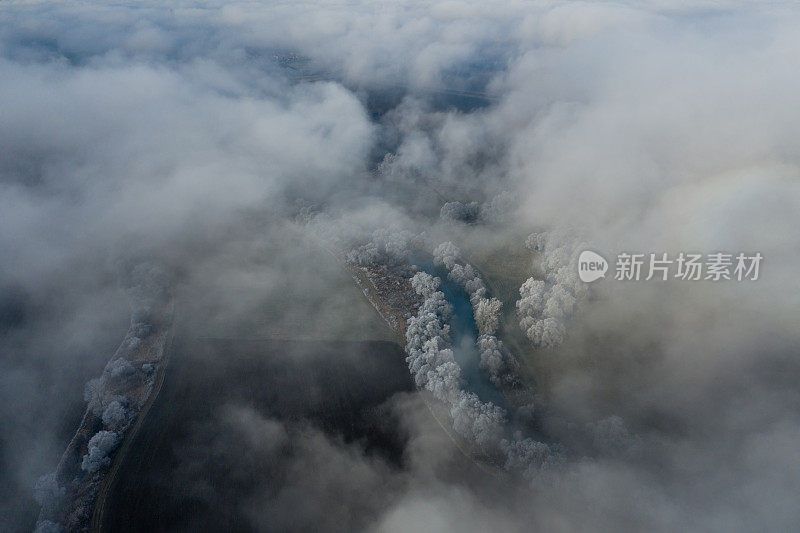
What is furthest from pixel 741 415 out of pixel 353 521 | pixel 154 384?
pixel 154 384

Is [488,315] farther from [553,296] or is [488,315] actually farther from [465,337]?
[553,296]

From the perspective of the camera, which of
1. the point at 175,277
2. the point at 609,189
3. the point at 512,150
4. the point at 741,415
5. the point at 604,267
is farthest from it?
the point at 512,150

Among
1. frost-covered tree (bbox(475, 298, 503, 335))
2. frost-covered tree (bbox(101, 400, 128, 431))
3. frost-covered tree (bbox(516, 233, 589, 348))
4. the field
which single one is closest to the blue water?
frost-covered tree (bbox(475, 298, 503, 335))

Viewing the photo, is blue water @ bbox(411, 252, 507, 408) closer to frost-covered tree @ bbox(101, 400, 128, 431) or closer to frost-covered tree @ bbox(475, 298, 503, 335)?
frost-covered tree @ bbox(475, 298, 503, 335)

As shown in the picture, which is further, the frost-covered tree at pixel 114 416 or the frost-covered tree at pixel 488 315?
the frost-covered tree at pixel 488 315

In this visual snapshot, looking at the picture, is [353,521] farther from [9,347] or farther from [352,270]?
[9,347]

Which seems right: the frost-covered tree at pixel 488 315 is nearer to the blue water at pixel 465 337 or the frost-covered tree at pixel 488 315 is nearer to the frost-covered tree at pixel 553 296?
the blue water at pixel 465 337

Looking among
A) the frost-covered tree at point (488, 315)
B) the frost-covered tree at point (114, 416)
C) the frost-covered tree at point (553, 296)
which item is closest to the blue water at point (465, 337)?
the frost-covered tree at point (488, 315)

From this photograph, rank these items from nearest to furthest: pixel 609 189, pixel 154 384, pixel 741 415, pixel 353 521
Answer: pixel 353 521, pixel 741 415, pixel 154 384, pixel 609 189

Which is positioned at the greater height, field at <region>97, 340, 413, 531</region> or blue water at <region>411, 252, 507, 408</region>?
field at <region>97, 340, 413, 531</region>
